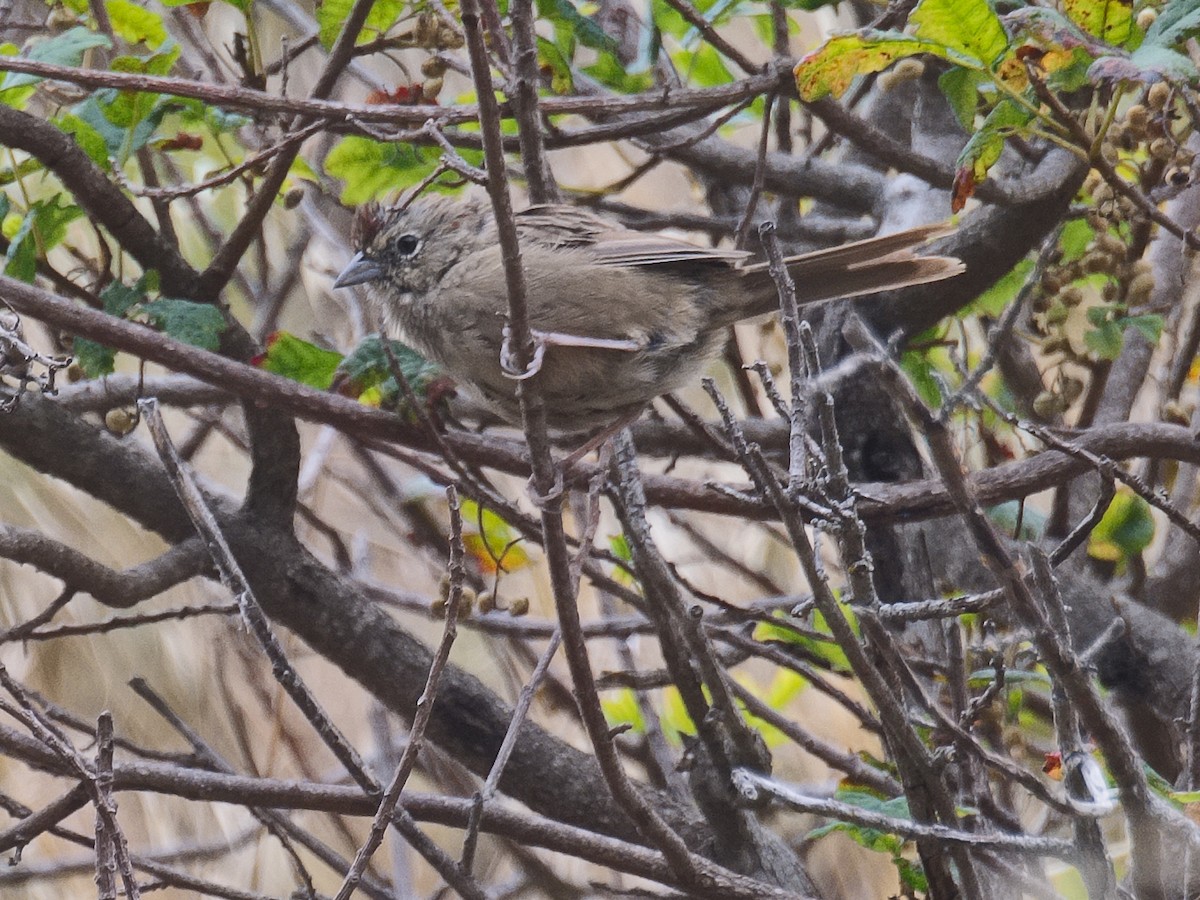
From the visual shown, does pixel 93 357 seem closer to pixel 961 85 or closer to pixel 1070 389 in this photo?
pixel 961 85

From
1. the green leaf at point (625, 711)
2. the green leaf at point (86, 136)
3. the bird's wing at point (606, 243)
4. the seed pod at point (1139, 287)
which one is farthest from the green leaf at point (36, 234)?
the seed pod at point (1139, 287)

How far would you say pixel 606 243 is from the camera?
337 cm

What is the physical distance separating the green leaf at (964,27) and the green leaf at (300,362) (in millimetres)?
1675

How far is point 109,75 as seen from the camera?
2.79 meters

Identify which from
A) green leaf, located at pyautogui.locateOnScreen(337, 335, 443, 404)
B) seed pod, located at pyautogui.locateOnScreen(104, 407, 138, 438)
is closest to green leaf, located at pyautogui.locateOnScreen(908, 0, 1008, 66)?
green leaf, located at pyautogui.locateOnScreen(337, 335, 443, 404)

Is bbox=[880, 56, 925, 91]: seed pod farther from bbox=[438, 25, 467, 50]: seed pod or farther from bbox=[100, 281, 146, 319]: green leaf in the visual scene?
bbox=[100, 281, 146, 319]: green leaf

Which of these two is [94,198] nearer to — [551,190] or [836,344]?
[551,190]

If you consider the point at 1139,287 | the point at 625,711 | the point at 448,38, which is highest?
the point at 448,38

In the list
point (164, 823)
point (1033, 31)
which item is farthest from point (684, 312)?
point (164, 823)

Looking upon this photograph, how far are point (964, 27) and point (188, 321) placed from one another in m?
1.80

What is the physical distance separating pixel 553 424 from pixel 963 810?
138 centimetres

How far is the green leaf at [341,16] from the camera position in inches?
136

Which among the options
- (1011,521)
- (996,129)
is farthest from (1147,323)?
(996,129)

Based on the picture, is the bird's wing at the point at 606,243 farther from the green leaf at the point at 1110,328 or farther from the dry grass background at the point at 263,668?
the dry grass background at the point at 263,668
